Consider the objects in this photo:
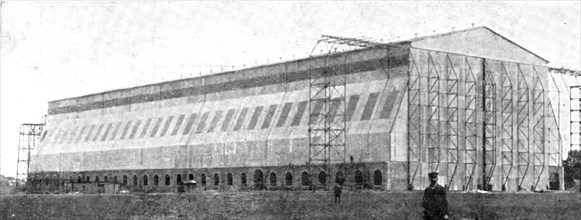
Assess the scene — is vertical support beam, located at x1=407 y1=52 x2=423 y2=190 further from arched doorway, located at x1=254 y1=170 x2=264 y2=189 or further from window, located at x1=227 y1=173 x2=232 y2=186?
window, located at x1=227 y1=173 x2=232 y2=186

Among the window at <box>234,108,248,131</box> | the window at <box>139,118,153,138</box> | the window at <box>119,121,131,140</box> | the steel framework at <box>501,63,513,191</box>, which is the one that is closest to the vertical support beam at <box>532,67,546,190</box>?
the steel framework at <box>501,63,513,191</box>

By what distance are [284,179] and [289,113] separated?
4.72 m

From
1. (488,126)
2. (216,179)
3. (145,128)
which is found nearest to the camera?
(488,126)

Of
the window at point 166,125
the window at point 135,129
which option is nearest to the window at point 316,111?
the window at point 166,125

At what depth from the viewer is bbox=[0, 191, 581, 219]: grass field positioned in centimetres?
3525

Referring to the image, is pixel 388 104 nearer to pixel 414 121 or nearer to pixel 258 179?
pixel 414 121

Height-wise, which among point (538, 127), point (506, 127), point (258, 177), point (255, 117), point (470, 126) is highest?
point (255, 117)

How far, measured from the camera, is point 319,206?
37188 millimetres

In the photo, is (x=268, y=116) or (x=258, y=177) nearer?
(x=258, y=177)

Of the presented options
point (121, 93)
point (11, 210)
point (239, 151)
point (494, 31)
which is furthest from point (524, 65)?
point (121, 93)

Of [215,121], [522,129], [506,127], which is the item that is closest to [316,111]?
[506,127]

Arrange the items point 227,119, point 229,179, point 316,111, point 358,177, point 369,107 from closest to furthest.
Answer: point 358,177 < point 369,107 < point 316,111 < point 229,179 < point 227,119

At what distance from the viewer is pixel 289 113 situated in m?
59.8

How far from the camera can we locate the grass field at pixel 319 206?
35.2 m
